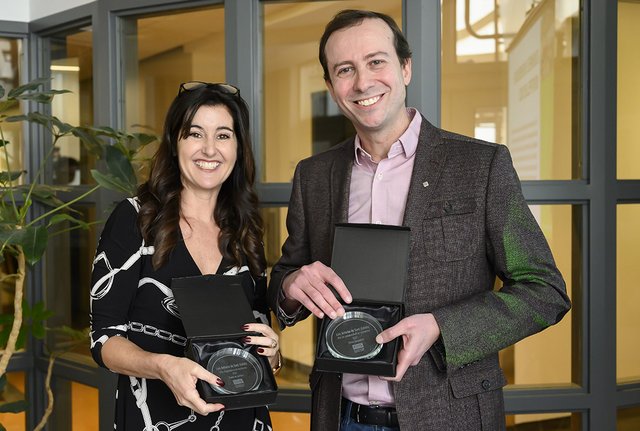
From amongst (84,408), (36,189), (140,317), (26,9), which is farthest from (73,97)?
(140,317)

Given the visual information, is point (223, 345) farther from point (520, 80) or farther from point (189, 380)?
point (520, 80)

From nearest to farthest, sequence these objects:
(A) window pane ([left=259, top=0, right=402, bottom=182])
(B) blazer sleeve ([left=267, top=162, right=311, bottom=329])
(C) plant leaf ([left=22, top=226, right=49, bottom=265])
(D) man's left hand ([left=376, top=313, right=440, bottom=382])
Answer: (D) man's left hand ([left=376, top=313, right=440, bottom=382]) → (B) blazer sleeve ([left=267, top=162, right=311, bottom=329]) → (C) plant leaf ([left=22, top=226, right=49, bottom=265]) → (A) window pane ([left=259, top=0, right=402, bottom=182])

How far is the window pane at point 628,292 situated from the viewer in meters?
2.46

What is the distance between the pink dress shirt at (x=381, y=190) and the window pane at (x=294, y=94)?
82 cm

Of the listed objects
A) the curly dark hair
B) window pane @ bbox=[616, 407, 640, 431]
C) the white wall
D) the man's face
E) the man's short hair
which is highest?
the white wall

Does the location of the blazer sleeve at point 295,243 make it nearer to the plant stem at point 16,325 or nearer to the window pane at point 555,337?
the window pane at point 555,337

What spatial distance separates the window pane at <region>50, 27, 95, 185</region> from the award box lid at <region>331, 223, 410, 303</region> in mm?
1846

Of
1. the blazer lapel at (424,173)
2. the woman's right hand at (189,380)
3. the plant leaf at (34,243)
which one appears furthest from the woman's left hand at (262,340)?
the plant leaf at (34,243)

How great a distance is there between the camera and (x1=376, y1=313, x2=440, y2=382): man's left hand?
1.39 m

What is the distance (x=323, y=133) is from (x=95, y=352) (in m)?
1.14

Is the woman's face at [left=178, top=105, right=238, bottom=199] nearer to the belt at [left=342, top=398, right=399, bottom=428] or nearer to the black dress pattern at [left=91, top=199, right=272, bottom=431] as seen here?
the black dress pattern at [left=91, top=199, right=272, bottom=431]

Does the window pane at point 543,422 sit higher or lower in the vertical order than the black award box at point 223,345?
lower

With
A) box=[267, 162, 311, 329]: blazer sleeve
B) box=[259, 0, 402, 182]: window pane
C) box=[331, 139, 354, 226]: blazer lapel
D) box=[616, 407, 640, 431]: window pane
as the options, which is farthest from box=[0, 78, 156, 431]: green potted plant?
box=[616, 407, 640, 431]: window pane

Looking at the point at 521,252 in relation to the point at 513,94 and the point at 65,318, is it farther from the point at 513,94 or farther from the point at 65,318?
the point at 65,318
